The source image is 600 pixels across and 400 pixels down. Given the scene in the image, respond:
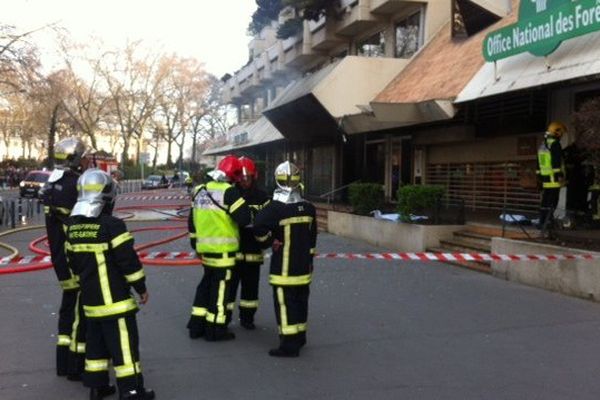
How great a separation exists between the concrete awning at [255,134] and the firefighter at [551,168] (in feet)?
57.5

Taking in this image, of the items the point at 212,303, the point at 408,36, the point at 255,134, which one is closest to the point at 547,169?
the point at 212,303

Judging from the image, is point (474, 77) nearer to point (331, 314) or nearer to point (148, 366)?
point (331, 314)

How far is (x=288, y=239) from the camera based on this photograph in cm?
574

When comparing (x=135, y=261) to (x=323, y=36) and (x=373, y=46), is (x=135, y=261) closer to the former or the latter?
(x=373, y=46)

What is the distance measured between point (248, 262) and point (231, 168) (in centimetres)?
102

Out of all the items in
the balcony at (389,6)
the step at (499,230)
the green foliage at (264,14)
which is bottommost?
the step at (499,230)

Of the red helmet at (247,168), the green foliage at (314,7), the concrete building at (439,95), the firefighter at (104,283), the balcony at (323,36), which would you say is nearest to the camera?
the firefighter at (104,283)

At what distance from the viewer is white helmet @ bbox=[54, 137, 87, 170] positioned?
5188 millimetres

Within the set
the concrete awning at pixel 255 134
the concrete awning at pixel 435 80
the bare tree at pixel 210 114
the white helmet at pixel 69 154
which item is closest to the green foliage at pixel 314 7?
the concrete awning at pixel 435 80

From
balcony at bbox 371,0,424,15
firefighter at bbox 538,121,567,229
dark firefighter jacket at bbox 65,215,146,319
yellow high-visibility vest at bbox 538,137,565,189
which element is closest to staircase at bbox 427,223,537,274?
firefighter at bbox 538,121,567,229

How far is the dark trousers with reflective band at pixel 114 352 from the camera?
4.40 m

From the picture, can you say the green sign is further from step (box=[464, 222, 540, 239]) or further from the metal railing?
the metal railing

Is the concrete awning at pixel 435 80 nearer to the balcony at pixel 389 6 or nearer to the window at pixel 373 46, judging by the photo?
the balcony at pixel 389 6

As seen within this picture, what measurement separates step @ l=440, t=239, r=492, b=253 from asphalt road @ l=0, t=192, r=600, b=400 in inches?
70.1
